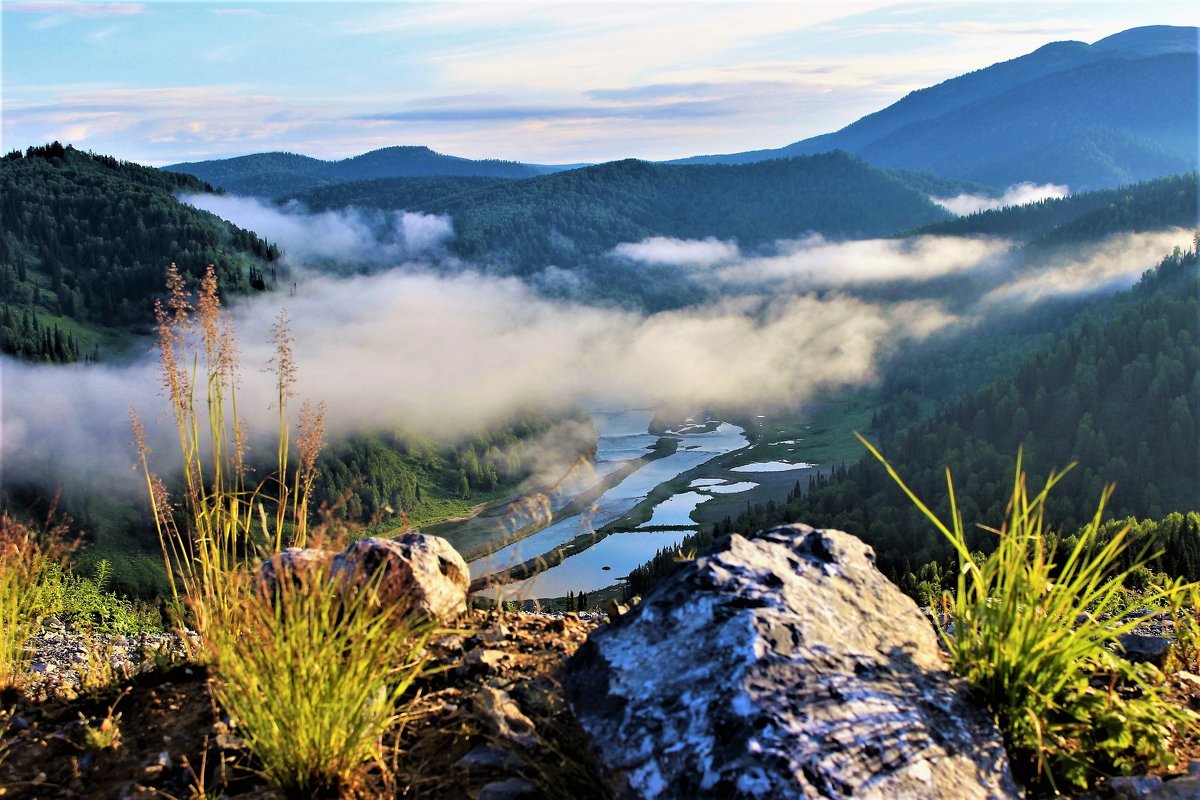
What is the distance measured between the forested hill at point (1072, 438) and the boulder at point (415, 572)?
107 meters

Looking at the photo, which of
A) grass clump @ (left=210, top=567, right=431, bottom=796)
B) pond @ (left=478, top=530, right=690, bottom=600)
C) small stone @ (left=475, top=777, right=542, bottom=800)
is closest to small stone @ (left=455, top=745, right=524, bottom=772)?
small stone @ (left=475, top=777, right=542, bottom=800)

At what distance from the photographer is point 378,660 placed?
19.2 feet

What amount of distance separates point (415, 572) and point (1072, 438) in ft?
537

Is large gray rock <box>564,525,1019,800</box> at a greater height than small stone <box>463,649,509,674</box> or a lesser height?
greater

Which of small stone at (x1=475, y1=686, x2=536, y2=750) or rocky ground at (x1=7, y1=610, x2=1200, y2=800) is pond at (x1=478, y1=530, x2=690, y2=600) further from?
small stone at (x1=475, y1=686, x2=536, y2=750)

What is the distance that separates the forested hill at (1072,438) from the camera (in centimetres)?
12581

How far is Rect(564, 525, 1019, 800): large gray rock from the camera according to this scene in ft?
15.4

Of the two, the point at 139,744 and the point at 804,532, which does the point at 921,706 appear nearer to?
the point at 804,532

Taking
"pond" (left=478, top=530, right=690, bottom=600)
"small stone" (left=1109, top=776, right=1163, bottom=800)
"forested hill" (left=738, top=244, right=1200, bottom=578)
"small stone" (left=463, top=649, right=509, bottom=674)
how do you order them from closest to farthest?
"small stone" (left=1109, top=776, right=1163, bottom=800)
"small stone" (left=463, top=649, right=509, bottom=674)
"forested hill" (left=738, top=244, right=1200, bottom=578)
"pond" (left=478, top=530, right=690, bottom=600)

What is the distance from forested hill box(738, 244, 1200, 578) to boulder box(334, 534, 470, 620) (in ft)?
352

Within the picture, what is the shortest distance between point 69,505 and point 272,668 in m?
214

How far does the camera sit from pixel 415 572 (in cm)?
828

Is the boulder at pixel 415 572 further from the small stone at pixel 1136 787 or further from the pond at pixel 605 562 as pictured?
the pond at pixel 605 562

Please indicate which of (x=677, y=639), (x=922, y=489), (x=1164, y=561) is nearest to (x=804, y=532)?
(x=677, y=639)
